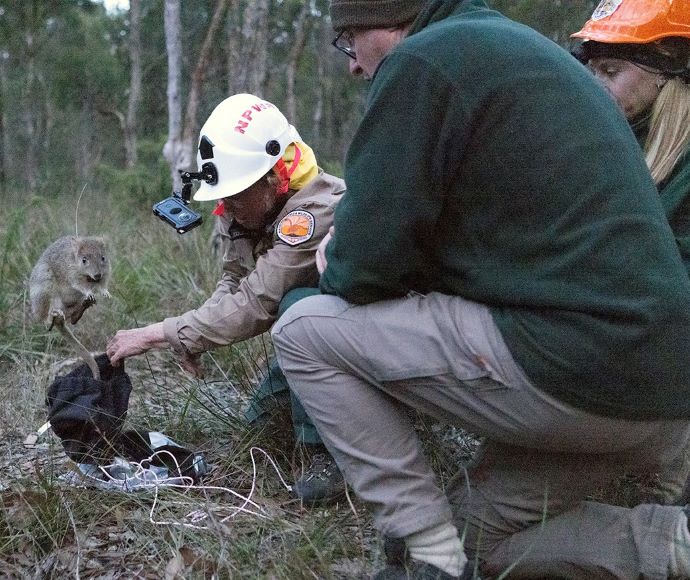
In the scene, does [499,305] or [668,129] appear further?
[668,129]

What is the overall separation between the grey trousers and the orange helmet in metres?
1.38

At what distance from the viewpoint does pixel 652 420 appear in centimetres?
244

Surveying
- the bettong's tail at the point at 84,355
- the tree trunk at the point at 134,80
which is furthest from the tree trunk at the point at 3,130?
the bettong's tail at the point at 84,355

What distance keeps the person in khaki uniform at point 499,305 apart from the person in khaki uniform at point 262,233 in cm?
75

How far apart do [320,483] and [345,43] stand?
1745 millimetres

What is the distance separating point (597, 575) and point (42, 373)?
11.2 ft

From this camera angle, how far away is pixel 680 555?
→ 8.67 ft

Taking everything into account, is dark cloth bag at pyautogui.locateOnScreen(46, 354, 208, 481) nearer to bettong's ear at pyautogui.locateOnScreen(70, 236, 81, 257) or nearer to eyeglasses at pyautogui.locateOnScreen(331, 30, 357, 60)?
bettong's ear at pyautogui.locateOnScreen(70, 236, 81, 257)

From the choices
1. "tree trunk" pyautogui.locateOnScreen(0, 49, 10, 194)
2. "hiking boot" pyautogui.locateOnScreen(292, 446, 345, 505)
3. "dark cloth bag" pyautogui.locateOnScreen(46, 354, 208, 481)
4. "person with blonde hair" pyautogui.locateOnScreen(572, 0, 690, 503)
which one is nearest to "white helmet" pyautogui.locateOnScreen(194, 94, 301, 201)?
"dark cloth bag" pyautogui.locateOnScreen(46, 354, 208, 481)

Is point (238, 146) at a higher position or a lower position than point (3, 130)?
higher

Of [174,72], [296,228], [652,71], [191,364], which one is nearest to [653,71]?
[652,71]

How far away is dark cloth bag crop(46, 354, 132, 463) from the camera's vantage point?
11.1 feet

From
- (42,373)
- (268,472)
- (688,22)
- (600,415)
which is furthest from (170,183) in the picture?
(600,415)

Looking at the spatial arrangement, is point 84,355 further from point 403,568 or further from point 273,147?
point 403,568
